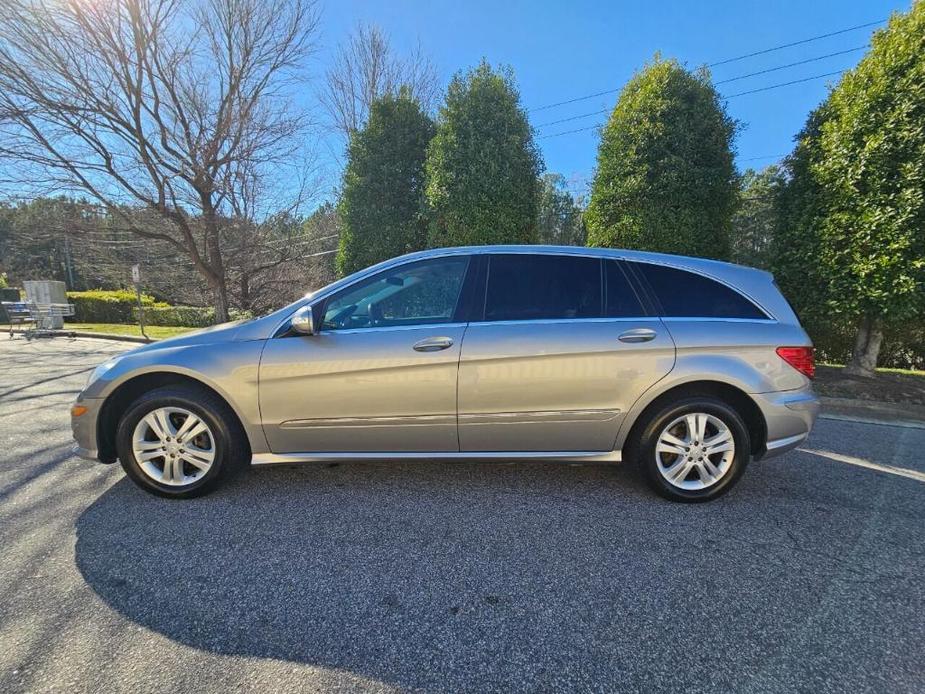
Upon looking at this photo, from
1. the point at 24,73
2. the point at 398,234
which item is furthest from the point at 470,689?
the point at 24,73

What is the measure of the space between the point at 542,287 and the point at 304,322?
1.57m

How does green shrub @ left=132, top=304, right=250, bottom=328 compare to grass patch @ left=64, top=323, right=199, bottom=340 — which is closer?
grass patch @ left=64, top=323, right=199, bottom=340

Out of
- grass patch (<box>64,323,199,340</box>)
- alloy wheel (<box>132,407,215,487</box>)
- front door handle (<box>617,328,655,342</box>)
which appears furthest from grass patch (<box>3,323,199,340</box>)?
front door handle (<box>617,328,655,342</box>)

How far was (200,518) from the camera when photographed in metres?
2.71

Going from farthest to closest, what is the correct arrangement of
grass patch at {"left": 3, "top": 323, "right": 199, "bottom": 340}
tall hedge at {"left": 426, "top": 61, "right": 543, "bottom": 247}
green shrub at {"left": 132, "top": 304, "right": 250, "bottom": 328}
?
green shrub at {"left": 132, "top": 304, "right": 250, "bottom": 328}
grass patch at {"left": 3, "top": 323, "right": 199, "bottom": 340}
tall hedge at {"left": 426, "top": 61, "right": 543, "bottom": 247}

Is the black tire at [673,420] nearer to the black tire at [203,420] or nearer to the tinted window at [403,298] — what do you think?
the tinted window at [403,298]

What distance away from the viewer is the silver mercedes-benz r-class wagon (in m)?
2.82

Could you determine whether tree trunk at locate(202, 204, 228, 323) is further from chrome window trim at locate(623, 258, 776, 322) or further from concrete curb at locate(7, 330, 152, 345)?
chrome window trim at locate(623, 258, 776, 322)

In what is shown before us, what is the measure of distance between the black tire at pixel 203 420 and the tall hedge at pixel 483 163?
5.61 meters

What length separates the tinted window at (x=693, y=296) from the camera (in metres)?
2.98

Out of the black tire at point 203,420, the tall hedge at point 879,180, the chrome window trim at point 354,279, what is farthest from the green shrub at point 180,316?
the tall hedge at point 879,180

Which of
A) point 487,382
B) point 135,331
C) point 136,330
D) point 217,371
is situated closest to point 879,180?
point 487,382

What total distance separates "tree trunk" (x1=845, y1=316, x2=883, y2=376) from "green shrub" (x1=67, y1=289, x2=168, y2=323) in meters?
25.8

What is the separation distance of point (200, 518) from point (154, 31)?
12.7 meters
